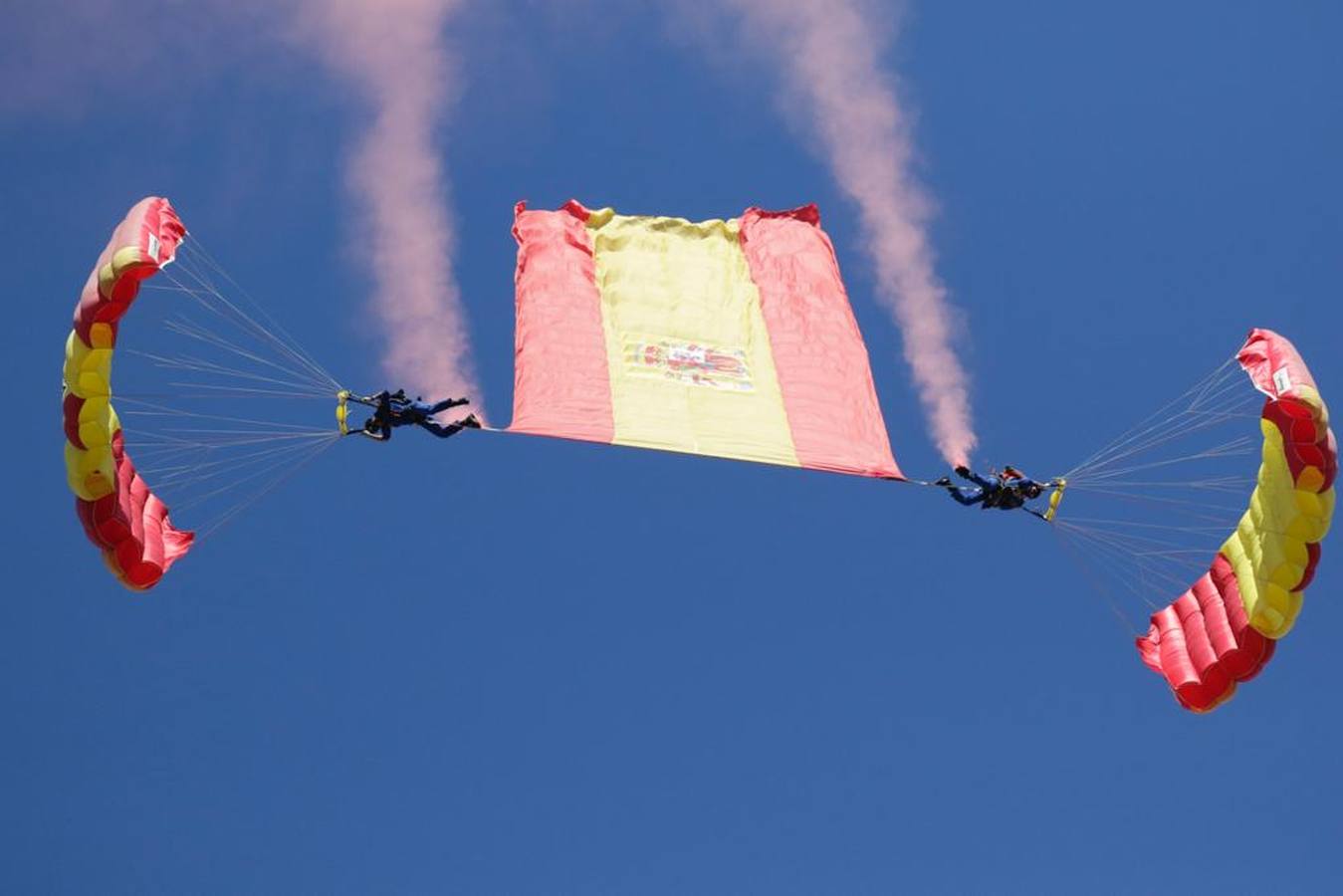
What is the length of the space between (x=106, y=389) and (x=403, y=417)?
2.64 m

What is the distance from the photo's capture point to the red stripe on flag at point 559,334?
2008 centimetres

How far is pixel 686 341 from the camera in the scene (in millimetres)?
21609

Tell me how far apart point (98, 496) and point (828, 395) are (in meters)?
6.93

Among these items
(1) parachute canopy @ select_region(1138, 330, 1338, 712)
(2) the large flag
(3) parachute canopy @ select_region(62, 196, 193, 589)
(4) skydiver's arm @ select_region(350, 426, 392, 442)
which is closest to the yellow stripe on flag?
(2) the large flag

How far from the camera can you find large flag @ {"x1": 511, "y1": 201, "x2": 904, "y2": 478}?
66.5 feet

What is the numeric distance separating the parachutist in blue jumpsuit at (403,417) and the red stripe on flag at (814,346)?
317cm

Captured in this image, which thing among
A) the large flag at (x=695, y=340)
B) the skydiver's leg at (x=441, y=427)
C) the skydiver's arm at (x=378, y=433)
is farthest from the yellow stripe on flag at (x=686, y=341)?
the skydiver's arm at (x=378, y=433)

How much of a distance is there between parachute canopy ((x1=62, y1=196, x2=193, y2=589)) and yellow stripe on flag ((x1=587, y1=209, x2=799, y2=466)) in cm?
438

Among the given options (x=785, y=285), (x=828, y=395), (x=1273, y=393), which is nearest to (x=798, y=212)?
(x=785, y=285)

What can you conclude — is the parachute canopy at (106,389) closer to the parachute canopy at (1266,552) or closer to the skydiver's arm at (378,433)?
the skydiver's arm at (378,433)

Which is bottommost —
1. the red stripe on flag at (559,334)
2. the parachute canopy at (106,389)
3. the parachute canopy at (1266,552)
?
the parachute canopy at (1266,552)

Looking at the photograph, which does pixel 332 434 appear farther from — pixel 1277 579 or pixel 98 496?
pixel 1277 579

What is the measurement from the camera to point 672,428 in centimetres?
2020

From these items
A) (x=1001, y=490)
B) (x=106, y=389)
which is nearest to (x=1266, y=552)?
(x=1001, y=490)
